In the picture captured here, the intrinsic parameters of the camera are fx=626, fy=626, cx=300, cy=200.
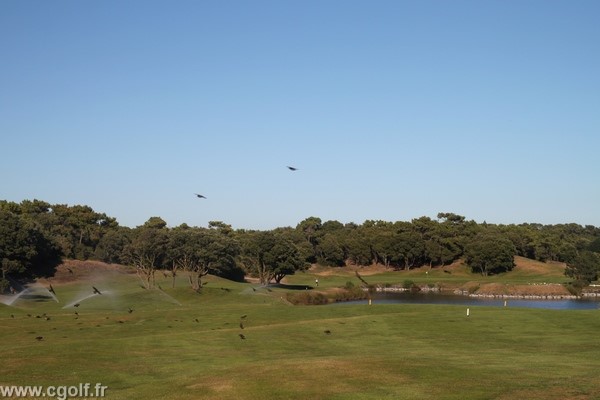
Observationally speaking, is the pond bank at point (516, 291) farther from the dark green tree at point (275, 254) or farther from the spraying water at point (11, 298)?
the spraying water at point (11, 298)

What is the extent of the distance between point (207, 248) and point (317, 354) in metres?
79.6

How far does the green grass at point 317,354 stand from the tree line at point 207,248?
41902mm

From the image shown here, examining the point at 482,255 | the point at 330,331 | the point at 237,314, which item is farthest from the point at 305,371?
the point at 482,255

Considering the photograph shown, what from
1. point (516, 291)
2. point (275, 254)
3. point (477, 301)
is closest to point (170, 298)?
point (275, 254)

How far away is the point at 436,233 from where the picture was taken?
637 ft

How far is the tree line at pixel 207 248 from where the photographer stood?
11750cm

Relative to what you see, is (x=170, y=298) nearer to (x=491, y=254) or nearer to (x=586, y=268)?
(x=586, y=268)

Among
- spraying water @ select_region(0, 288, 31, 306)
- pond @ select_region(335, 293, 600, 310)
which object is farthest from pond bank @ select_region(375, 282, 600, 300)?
spraying water @ select_region(0, 288, 31, 306)

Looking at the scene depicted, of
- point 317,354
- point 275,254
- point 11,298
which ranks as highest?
point 275,254

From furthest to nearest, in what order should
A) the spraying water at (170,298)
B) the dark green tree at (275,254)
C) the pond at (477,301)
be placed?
the dark green tree at (275,254), the pond at (477,301), the spraying water at (170,298)

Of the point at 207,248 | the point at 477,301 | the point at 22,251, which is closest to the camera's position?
the point at 477,301

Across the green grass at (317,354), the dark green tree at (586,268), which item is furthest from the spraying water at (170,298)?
the dark green tree at (586,268)

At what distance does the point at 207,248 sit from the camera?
390ft

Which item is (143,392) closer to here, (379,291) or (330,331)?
(330,331)
